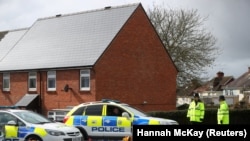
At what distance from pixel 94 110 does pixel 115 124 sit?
114 cm

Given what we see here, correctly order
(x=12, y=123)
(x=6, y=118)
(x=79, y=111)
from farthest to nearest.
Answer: (x=79, y=111), (x=6, y=118), (x=12, y=123)

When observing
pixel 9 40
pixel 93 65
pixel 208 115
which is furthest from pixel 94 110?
pixel 9 40

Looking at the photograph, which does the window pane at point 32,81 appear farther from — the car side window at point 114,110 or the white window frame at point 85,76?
the car side window at point 114,110

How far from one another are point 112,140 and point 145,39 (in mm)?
19188

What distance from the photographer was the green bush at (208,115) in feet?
94.9

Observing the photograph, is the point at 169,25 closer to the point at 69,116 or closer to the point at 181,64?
the point at 181,64

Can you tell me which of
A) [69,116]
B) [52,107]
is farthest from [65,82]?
[69,116]

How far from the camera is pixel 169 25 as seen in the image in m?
47.2

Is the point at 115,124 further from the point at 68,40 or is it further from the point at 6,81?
the point at 6,81

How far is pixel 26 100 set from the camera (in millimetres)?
35594

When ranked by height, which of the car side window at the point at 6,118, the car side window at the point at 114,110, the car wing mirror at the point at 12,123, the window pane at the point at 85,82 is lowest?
the car wing mirror at the point at 12,123

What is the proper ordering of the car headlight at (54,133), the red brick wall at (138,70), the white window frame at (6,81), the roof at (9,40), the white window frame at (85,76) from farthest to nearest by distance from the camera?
1. the roof at (9,40)
2. the white window frame at (6,81)
3. the red brick wall at (138,70)
4. the white window frame at (85,76)
5. the car headlight at (54,133)

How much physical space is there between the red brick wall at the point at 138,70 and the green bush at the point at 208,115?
5087 millimetres

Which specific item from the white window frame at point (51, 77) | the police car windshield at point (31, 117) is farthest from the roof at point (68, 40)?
the police car windshield at point (31, 117)
